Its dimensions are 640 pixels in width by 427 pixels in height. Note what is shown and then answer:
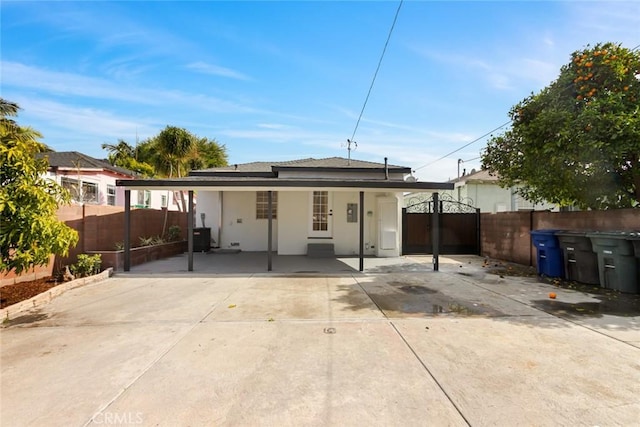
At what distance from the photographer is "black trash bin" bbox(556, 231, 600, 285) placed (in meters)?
7.13

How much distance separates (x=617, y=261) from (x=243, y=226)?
1148 cm

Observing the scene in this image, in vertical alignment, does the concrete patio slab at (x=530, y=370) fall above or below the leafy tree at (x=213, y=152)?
below

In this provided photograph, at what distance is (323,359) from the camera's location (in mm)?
3436

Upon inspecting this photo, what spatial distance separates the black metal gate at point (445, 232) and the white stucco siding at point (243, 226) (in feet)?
18.3

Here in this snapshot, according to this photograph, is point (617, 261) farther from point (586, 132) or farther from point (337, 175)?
point (337, 175)

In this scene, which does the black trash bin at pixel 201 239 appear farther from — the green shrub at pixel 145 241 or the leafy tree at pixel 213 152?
the leafy tree at pixel 213 152

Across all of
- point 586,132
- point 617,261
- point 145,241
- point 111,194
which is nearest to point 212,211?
point 145,241

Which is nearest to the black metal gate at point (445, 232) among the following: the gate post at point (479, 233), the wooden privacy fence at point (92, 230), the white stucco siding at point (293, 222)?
the gate post at point (479, 233)

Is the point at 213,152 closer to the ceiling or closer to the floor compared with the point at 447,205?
closer to the ceiling

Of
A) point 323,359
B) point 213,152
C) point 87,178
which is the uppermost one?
point 213,152

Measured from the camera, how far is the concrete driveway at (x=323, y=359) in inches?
98.2

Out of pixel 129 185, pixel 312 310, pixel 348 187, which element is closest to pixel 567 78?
pixel 348 187

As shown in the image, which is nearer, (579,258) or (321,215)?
(579,258)

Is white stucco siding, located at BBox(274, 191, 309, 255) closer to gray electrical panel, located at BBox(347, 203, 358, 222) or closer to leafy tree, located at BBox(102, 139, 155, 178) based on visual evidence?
gray electrical panel, located at BBox(347, 203, 358, 222)
